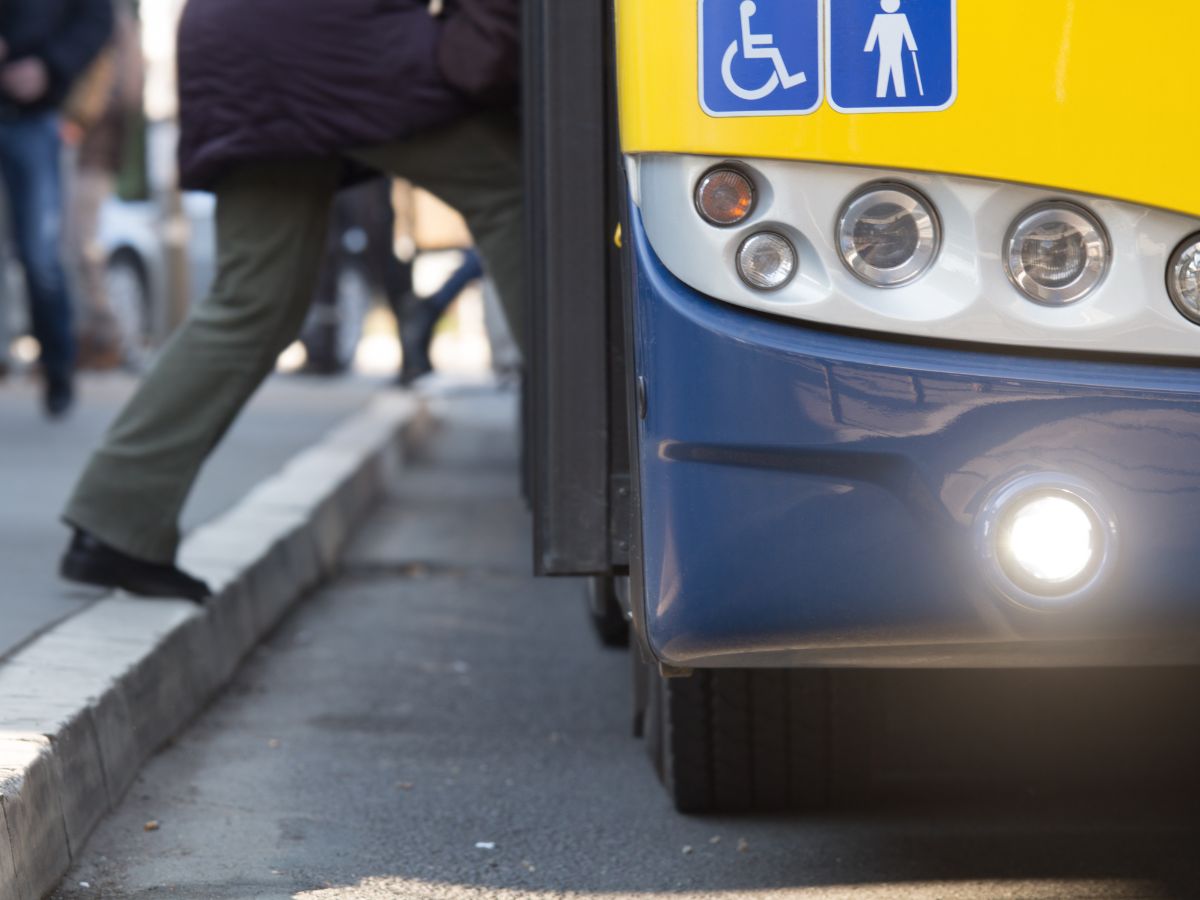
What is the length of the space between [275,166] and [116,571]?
33.4 inches

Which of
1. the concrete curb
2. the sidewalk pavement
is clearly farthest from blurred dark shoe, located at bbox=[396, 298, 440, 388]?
the concrete curb

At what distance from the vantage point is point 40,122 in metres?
7.58

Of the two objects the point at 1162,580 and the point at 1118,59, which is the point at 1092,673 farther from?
the point at 1118,59

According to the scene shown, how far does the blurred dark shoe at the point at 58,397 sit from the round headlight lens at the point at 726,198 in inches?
240

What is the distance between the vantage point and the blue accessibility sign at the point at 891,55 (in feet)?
7.00

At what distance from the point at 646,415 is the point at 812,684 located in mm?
775

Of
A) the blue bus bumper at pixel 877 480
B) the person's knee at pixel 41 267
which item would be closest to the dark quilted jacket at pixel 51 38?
the person's knee at pixel 41 267

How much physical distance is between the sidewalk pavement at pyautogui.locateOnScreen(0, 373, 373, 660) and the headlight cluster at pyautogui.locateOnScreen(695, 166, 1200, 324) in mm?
1725

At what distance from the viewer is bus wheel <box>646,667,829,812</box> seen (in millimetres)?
2836

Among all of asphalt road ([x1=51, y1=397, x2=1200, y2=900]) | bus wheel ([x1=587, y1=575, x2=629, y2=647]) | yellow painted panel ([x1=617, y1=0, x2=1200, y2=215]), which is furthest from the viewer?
bus wheel ([x1=587, y1=575, x2=629, y2=647])

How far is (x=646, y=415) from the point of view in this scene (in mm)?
2230

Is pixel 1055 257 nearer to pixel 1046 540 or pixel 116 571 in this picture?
pixel 1046 540

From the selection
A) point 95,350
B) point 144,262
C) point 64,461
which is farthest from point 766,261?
point 144,262

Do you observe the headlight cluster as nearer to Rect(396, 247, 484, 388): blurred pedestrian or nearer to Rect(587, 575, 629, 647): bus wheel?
Rect(587, 575, 629, 647): bus wheel
